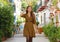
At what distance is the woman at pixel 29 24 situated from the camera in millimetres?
6819

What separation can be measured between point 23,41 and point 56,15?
86 cm

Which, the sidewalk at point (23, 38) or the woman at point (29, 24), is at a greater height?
the woman at point (29, 24)

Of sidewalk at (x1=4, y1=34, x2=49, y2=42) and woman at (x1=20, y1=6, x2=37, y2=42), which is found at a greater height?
woman at (x1=20, y1=6, x2=37, y2=42)

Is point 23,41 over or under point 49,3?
under

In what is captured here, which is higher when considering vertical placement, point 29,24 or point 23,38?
point 29,24

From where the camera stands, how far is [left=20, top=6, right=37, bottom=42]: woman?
6819 mm

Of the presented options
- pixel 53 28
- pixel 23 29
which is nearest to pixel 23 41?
pixel 23 29

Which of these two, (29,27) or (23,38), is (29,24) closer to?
(29,27)

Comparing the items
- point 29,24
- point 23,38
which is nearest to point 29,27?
point 29,24

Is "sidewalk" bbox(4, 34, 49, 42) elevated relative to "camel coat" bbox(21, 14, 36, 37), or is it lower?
lower

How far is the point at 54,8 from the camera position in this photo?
22.9 feet

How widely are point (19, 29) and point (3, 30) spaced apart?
326 mm

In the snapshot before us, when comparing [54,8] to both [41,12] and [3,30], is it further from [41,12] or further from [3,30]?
[3,30]

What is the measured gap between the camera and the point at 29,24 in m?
6.84
